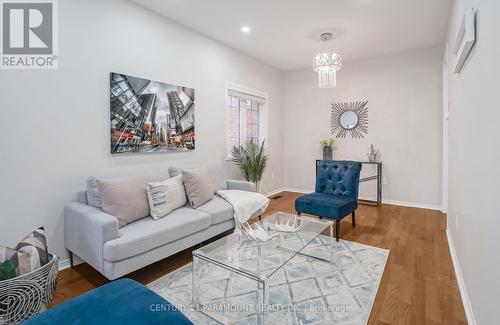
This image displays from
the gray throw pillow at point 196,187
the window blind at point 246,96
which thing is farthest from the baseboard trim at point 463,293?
the window blind at point 246,96

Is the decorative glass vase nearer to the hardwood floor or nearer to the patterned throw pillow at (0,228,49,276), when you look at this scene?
the hardwood floor

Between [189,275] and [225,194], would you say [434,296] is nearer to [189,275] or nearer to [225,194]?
[189,275]

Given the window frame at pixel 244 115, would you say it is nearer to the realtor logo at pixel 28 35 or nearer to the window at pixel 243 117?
the window at pixel 243 117

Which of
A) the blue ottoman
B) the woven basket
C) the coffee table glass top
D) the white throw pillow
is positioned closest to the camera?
the blue ottoman

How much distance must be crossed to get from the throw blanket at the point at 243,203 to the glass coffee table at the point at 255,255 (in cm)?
60

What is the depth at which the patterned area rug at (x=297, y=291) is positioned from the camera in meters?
1.82

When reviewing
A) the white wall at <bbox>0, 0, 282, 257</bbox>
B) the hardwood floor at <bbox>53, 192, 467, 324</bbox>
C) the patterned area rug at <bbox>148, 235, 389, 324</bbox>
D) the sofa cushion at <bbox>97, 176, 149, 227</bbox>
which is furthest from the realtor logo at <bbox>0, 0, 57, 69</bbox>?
the patterned area rug at <bbox>148, 235, 389, 324</bbox>

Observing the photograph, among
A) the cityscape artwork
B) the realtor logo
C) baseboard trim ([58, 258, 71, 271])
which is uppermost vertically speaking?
the realtor logo

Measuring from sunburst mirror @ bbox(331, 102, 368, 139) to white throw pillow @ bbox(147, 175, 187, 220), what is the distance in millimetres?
3608

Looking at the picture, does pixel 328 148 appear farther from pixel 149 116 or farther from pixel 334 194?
pixel 149 116

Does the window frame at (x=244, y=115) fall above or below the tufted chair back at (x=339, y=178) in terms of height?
above

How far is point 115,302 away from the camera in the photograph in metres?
1.21

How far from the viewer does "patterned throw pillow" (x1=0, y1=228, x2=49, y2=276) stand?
1328 mm

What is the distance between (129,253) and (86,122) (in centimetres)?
138
